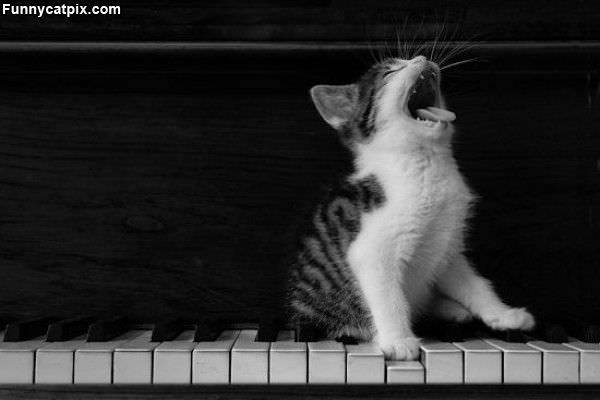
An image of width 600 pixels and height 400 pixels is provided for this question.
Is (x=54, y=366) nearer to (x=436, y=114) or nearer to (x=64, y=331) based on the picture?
(x=64, y=331)

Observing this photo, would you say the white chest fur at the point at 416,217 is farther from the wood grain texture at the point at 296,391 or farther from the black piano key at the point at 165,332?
the black piano key at the point at 165,332

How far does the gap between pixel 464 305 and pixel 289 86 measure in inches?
22.1

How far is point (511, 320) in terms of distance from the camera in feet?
3.16

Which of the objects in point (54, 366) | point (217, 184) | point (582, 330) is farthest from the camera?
point (217, 184)

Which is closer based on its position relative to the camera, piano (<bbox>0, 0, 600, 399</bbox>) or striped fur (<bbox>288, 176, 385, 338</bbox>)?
striped fur (<bbox>288, 176, 385, 338</bbox>)

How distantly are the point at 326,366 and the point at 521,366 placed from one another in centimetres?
29

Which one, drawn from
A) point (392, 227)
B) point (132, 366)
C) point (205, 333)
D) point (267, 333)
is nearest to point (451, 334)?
point (392, 227)

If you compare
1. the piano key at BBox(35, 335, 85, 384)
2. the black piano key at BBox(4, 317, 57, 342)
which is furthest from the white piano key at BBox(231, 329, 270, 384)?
the black piano key at BBox(4, 317, 57, 342)

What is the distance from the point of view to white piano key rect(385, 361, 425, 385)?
816 mm

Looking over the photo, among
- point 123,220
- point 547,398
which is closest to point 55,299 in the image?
point 123,220

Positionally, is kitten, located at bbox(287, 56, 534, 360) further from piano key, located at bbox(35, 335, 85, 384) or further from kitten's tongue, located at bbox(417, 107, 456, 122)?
piano key, located at bbox(35, 335, 85, 384)

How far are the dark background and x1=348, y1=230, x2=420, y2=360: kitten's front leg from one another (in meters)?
0.25

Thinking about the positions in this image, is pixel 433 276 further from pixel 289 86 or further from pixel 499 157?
pixel 289 86

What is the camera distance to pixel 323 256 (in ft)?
3.38
